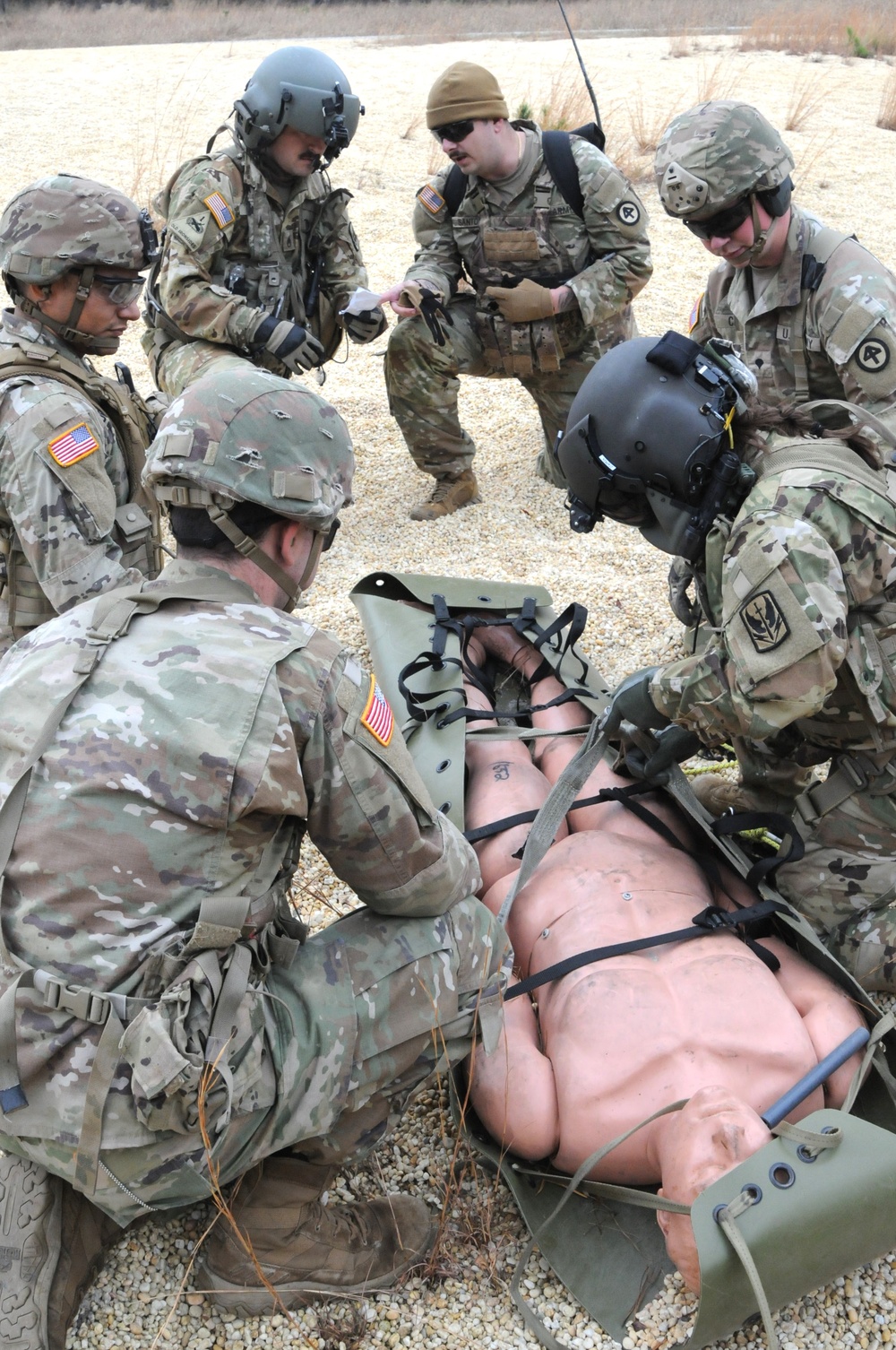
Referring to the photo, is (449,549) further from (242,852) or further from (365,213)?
(365,213)

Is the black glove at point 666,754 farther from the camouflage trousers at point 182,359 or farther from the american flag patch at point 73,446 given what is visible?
the camouflage trousers at point 182,359

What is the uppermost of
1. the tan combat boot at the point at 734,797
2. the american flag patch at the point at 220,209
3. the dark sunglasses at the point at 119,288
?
the dark sunglasses at the point at 119,288

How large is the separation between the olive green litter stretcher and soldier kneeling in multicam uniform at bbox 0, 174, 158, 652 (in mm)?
1110

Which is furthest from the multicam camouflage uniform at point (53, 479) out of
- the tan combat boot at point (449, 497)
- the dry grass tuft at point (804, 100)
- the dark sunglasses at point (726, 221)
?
the dry grass tuft at point (804, 100)

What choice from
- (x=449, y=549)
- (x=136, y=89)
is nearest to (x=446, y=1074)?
(x=449, y=549)

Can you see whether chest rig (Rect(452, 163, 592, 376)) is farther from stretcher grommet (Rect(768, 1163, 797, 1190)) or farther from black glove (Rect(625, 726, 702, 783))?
stretcher grommet (Rect(768, 1163, 797, 1190))

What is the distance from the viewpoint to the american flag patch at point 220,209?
4.70m

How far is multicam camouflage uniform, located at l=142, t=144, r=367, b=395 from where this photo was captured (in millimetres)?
4742

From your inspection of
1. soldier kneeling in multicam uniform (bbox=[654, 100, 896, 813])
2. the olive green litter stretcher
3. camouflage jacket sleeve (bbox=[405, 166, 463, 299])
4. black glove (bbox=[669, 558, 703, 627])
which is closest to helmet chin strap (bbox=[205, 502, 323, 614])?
the olive green litter stretcher

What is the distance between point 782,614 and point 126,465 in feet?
6.75

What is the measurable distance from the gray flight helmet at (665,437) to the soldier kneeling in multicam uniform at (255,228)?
2306 millimetres

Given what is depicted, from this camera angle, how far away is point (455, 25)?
19.8 metres

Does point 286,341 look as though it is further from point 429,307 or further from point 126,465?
point 126,465

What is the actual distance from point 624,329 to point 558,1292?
4.38 meters
